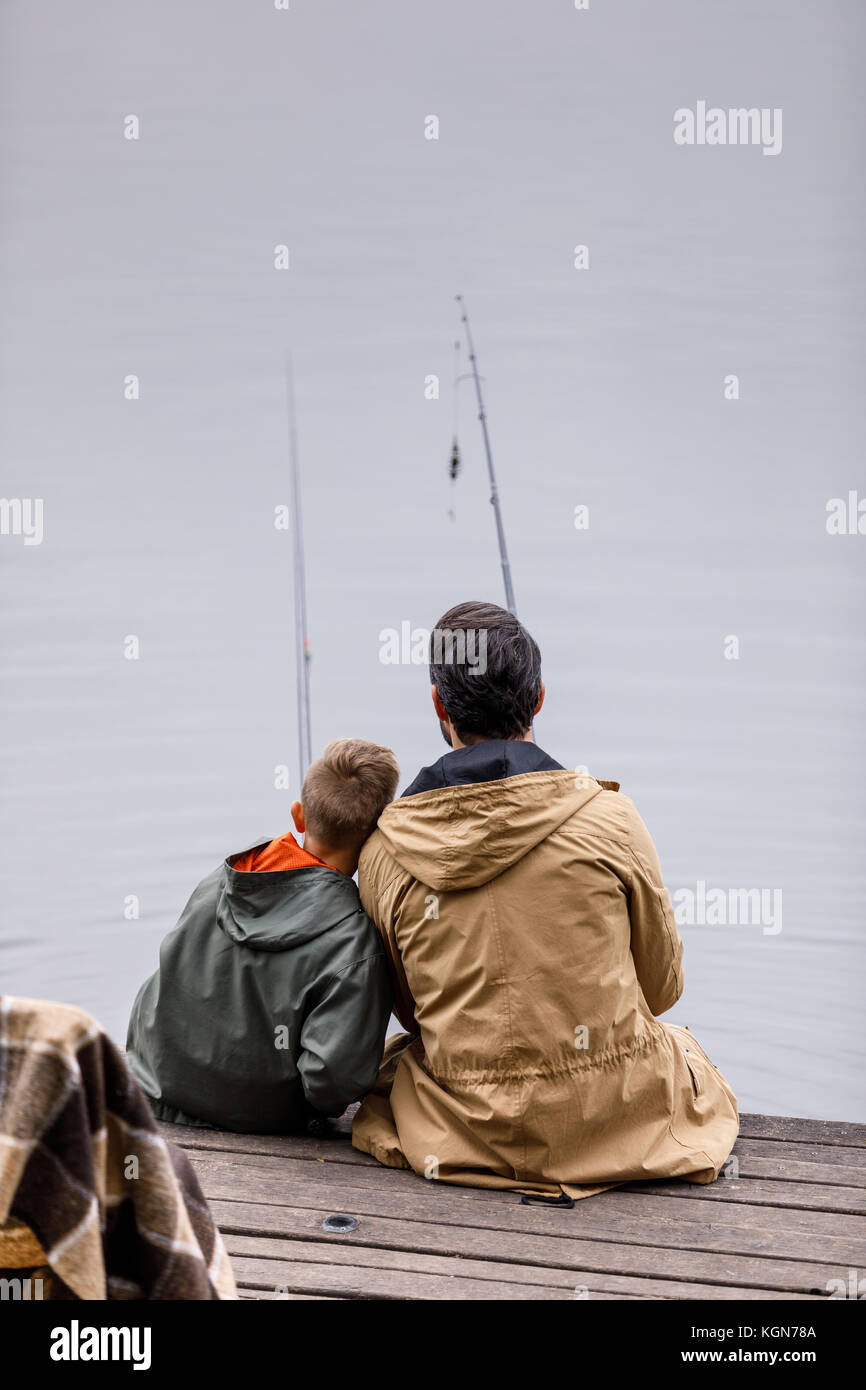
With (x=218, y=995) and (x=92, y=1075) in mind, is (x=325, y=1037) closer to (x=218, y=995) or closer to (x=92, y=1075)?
(x=218, y=995)

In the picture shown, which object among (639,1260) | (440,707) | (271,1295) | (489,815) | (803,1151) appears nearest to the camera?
(271,1295)

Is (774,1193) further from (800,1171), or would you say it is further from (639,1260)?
(639,1260)

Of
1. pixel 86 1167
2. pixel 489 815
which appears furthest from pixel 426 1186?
pixel 86 1167

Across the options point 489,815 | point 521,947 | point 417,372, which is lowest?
point 521,947

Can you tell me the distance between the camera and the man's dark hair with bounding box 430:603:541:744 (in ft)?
6.41

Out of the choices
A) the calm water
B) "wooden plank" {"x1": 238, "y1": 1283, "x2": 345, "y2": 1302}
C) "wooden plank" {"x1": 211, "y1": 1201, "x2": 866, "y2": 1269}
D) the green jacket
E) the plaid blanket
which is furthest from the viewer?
the calm water

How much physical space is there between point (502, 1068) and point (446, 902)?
0.79ft

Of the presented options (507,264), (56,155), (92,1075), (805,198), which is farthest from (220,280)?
(92,1075)

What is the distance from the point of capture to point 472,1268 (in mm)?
1794

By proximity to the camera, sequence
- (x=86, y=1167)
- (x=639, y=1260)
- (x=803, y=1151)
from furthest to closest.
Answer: (x=803, y=1151)
(x=639, y=1260)
(x=86, y=1167)

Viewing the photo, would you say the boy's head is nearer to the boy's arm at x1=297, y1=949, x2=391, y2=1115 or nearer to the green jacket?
the green jacket

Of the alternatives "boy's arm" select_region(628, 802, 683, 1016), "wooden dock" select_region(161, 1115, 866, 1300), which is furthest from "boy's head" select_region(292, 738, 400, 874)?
"wooden dock" select_region(161, 1115, 866, 1300)

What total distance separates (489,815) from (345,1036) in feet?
1.30

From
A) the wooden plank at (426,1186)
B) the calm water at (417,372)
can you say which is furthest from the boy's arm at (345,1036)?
the calm water at (417,372)
